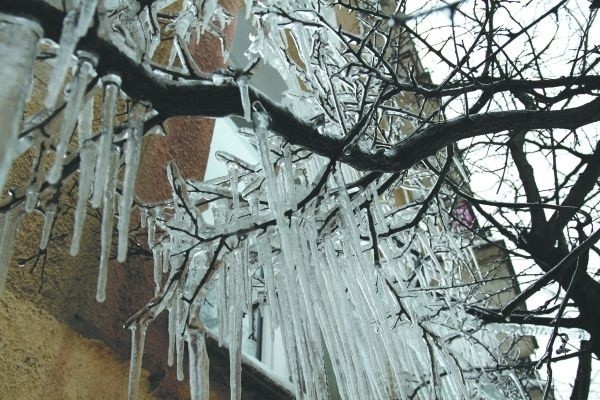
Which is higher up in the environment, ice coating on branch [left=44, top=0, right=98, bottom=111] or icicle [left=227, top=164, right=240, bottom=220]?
icicle [left=227, top=164, right=240, bottom=220]

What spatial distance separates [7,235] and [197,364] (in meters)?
1.03

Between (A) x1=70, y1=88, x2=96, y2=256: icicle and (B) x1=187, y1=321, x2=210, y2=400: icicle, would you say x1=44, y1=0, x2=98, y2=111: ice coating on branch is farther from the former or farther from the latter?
(B) x1=187, y1=321, x2=210, y2=400: icicle

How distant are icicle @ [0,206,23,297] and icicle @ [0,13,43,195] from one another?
18.5 inches

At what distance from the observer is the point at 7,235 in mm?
1688

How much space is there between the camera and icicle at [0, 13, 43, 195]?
1.19m

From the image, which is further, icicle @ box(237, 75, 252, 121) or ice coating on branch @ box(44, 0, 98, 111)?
icicle @ box(237, 75, 252, 121)

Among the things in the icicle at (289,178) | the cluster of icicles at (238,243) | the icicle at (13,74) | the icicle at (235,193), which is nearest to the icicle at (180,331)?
the cluster of icicles at (238,243)

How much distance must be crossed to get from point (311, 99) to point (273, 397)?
83.9 inches

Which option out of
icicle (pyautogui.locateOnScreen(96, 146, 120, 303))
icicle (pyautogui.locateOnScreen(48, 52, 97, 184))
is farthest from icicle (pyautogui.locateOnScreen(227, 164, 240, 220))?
icicle (pyautogui.locateOnScreen(48, 52, 97, 184))

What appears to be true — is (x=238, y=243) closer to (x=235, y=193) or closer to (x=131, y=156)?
(x=235, y=193)

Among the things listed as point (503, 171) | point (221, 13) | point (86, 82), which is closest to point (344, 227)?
point (86, 82)

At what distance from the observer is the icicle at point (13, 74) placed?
119cm

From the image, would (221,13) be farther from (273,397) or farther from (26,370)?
(273,397)

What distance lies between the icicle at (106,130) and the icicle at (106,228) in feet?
0.38
